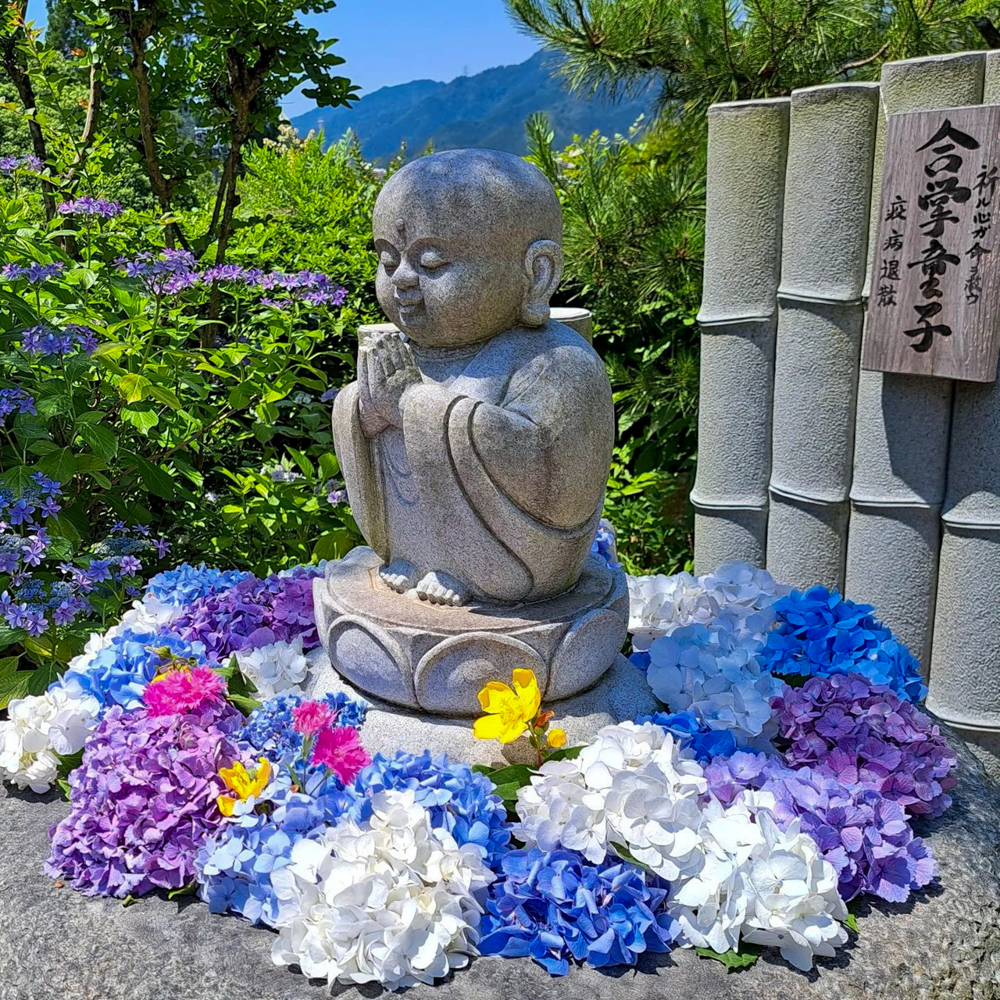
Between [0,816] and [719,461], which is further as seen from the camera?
[719,461]

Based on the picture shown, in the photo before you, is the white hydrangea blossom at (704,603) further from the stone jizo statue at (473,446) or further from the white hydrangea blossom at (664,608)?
the stone jizo statue at (473,446)

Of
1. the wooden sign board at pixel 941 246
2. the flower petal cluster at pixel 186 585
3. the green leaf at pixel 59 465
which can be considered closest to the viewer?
the green leaf at pixel 59 465

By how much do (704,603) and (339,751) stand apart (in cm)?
146

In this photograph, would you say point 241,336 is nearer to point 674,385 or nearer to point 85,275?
point 85,275

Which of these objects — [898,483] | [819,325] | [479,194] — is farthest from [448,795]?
[819,325]

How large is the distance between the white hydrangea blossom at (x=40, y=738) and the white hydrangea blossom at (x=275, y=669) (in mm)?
400

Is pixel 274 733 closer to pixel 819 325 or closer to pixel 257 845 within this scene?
pixel 257 845

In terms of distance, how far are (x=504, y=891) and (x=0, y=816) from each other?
1.23 metres

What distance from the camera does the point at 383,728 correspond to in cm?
248

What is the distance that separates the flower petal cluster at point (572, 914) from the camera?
192cm

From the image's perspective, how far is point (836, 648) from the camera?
9.48 ft

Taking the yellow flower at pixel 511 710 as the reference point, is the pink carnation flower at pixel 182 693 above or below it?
below

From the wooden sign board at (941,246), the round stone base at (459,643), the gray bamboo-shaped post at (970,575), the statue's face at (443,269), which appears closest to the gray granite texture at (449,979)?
the round stone base at (459,643)

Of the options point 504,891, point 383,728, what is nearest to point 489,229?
point 383,728
